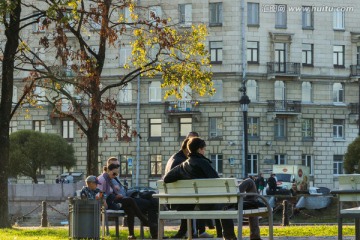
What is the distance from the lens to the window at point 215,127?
82000mm

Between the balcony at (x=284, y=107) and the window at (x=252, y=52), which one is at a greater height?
the window at (x=252, y=52)

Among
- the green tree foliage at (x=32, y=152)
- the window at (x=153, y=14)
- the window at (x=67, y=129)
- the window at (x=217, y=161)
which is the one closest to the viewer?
the window at (x=153, y=14)

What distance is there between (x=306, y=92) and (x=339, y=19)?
544 cm

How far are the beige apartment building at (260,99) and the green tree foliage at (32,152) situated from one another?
6.88 m

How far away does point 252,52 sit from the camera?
82188mm

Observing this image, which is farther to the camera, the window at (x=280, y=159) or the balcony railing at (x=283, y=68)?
the window at (x=280, y=159)

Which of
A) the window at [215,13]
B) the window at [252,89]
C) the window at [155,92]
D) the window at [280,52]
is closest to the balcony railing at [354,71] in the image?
the window at [280,52]

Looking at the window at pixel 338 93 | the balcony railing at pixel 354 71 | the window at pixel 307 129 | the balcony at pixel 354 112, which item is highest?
the balcony railing at pixel 354 71

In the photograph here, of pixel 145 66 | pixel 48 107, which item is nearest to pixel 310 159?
pixel 48 107

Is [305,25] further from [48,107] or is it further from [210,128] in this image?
[48,107]

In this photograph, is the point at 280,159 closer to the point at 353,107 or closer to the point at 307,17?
the point at 353,107

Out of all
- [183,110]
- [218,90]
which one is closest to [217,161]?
[183,110]

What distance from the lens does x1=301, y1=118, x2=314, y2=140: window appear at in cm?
8312

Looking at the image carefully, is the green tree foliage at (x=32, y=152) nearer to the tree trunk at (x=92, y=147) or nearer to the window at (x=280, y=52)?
the window at (x=280, y=52)
